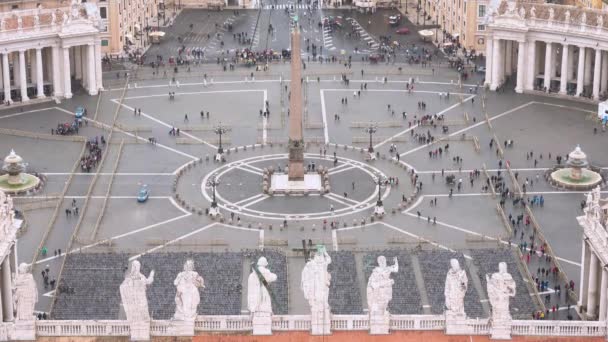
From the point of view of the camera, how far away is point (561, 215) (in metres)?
170

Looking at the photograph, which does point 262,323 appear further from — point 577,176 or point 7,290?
point 577,176

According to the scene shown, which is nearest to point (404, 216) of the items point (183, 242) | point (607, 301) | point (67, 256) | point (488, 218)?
point (488, 218)

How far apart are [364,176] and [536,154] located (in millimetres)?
23857

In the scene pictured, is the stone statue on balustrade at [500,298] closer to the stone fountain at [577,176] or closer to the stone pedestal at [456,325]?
the stone pedestal at [456,325]

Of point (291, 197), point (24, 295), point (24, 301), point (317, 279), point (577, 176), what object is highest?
point (317, 279)

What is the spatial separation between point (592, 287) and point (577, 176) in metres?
57.1

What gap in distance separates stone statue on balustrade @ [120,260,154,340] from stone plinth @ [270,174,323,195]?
8703cm

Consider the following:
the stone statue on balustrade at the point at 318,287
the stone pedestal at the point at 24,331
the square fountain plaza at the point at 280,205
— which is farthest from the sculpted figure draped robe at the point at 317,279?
the square fountain plaza at the point at 280,205

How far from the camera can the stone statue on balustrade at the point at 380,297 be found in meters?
91.5

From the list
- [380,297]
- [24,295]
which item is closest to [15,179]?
[24,295]

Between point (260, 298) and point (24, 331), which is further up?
point (260, 298)

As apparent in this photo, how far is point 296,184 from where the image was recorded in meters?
180

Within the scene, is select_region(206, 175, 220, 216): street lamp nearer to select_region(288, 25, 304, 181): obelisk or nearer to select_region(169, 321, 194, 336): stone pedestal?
select_region(288, 25, 304, 181): obelisk

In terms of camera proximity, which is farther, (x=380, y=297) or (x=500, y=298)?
(x=380, y=297)
